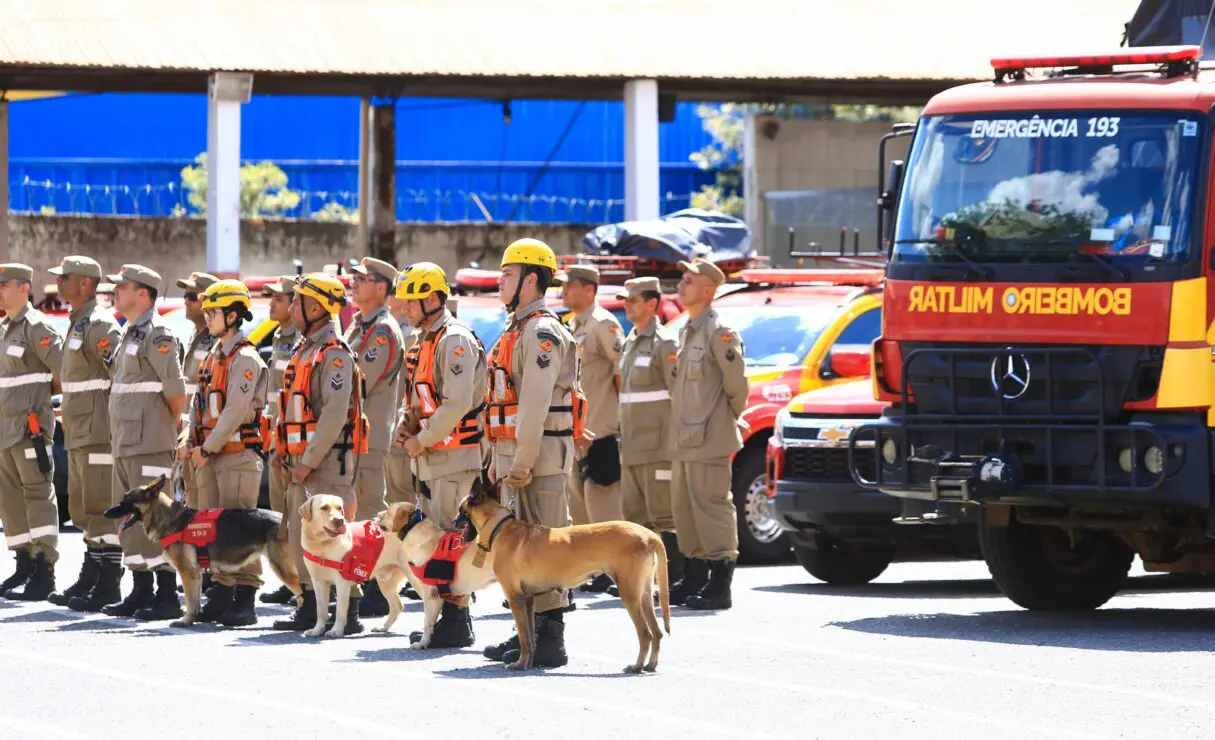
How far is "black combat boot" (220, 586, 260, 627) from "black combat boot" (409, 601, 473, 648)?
138 centimetres

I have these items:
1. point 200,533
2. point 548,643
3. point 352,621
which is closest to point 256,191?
point 200,533

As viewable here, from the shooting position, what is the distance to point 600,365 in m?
14.2

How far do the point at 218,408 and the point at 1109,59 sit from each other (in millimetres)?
5126

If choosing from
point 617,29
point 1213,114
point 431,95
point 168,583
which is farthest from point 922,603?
point 431,95

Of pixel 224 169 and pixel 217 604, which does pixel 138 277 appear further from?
pixel 224 169

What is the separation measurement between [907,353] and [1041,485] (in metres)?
1.11

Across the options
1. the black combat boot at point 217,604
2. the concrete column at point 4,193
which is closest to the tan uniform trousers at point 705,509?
the black combat boot at point 217,604

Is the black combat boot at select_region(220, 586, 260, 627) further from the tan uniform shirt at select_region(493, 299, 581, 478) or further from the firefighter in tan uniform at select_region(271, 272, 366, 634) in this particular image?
the tan uniform shirt at select_region(493, 299, 581, 478)

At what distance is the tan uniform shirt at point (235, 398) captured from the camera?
12.0m

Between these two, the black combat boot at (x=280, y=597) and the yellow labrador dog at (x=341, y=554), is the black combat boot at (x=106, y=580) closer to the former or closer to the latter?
the black combat boot at (x=280, y=597)

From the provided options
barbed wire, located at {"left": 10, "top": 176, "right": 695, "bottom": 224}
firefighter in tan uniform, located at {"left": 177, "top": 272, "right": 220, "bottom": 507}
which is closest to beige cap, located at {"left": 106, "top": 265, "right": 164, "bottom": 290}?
firefighter in tan uniform, located at {"left": 177, "top": 272, "right": 220, "bottom": 507}

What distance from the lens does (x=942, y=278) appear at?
1164cm

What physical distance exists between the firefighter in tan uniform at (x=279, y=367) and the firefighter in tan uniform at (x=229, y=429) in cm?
13

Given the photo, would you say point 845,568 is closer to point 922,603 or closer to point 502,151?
point 922,603
